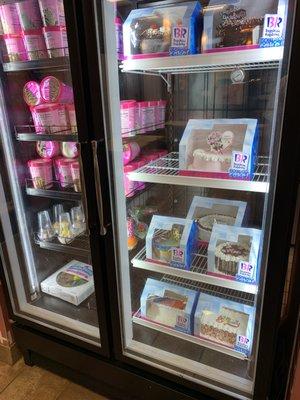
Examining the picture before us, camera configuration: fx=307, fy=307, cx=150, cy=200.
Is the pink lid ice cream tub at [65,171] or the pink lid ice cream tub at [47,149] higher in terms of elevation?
the pink lid ice cream tub at [47,149]

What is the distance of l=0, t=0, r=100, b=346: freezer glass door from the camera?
1266 millimetres

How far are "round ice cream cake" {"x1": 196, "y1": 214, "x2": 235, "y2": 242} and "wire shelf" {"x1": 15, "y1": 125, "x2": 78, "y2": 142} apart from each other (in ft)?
2.13

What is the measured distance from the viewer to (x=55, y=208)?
1683mm

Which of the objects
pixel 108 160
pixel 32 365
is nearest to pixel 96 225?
pixel 108 160

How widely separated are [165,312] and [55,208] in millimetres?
804

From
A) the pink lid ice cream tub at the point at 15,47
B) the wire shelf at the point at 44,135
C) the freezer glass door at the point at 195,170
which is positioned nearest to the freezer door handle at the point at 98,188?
the freezer glass door at the point at 195,170

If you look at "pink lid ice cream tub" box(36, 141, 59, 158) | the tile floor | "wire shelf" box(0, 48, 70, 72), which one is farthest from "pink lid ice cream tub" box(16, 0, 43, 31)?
the tile floor

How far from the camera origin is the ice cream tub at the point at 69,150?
150 centimetres

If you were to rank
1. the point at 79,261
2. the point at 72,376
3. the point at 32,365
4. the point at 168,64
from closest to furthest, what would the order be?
the point at 168,64 < the point at 72,376 < the point at 32,365 < the point at 79,261

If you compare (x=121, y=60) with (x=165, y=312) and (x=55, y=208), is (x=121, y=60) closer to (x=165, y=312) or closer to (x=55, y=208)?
(x=55, y=208)

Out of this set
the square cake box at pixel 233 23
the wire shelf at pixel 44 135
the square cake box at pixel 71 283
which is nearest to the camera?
the square cake box at pixel 233 23

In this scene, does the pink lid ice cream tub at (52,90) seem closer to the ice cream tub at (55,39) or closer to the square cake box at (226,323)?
the ice cream tub at (55,39)

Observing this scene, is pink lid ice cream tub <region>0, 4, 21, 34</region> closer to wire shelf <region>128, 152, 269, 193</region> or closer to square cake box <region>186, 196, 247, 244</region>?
wire shelf <region>128, 152, 269, 193</region>

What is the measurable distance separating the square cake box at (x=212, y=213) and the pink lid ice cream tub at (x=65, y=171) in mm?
604
